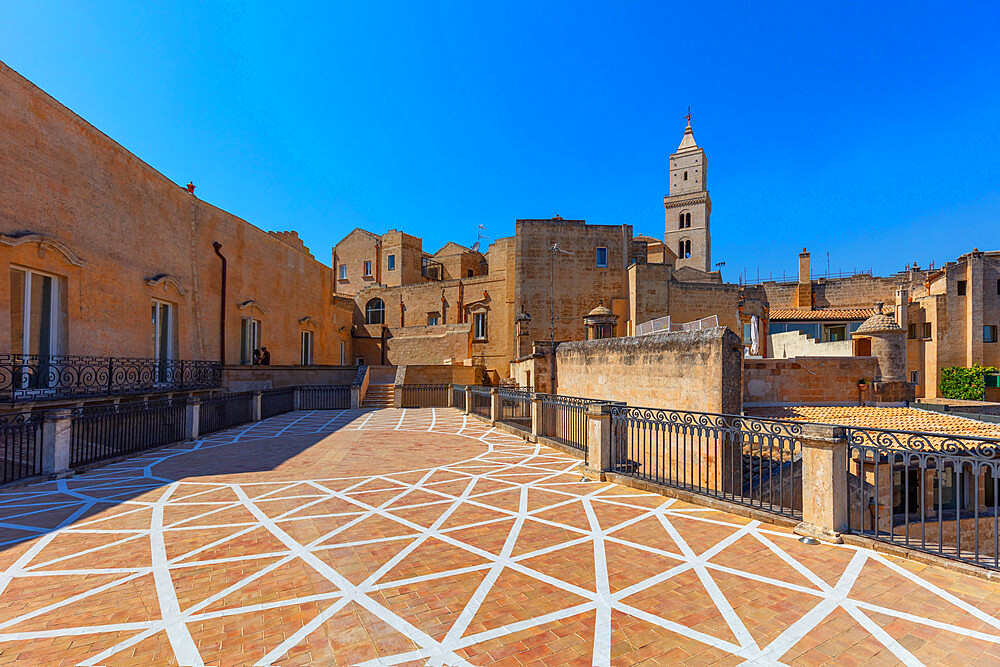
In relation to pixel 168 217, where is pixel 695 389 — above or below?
below

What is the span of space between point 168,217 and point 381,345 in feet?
68.7

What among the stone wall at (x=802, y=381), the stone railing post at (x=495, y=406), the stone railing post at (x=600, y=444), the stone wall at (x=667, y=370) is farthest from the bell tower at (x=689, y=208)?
the stone railing post at (x=600, y=444)

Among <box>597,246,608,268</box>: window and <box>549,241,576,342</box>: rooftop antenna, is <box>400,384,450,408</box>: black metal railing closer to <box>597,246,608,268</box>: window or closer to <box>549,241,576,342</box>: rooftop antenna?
<box>549,241,576,342</box>: rooftop antenna

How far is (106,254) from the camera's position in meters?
12.7

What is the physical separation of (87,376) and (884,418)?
A: 23.4m

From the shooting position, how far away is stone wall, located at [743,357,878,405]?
17969 millimetres

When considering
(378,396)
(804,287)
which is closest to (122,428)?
(378,396)

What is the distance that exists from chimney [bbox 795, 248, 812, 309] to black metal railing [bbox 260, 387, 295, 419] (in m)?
38.9

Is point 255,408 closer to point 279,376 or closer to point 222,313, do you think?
point 279,376

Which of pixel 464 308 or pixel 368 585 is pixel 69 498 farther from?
pixel 464 308

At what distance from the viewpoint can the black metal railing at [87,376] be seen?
966cm

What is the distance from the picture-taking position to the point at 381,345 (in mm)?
35812

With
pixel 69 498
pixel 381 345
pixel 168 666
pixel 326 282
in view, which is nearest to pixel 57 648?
pixel 168 666

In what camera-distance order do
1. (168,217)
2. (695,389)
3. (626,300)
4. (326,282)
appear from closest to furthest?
(695,389) < (168,217) < (326,282) < (626,300)
